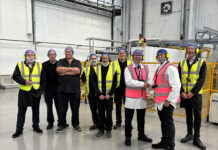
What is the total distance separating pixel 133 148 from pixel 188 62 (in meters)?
1.66

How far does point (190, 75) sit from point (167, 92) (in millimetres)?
640

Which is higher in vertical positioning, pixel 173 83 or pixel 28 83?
pixel 173 83

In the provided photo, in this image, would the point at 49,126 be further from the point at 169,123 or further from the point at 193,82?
the point at 193,82

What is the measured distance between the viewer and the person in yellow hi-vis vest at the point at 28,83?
3273mm

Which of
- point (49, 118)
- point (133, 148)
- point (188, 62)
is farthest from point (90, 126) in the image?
point (188, 62)

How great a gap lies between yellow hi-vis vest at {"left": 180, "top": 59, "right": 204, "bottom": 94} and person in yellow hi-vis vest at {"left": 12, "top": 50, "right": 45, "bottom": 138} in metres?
2.57

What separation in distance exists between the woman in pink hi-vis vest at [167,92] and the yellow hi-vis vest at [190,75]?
49 cm

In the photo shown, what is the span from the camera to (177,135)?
135 inches

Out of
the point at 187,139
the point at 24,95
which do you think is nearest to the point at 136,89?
the point at 187,139

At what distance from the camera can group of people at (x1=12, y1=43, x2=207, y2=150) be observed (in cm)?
256

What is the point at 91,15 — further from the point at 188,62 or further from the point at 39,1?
the point at 188,62

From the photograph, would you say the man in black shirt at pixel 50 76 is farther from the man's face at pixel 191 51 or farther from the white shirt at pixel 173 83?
the man's face at pixel 191 51

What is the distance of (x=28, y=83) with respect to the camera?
324cm

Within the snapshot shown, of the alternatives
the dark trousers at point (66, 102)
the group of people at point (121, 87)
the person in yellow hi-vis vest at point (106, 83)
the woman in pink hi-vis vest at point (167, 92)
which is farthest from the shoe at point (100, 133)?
the woman in pink hi-vis vest at point (167, 92)
